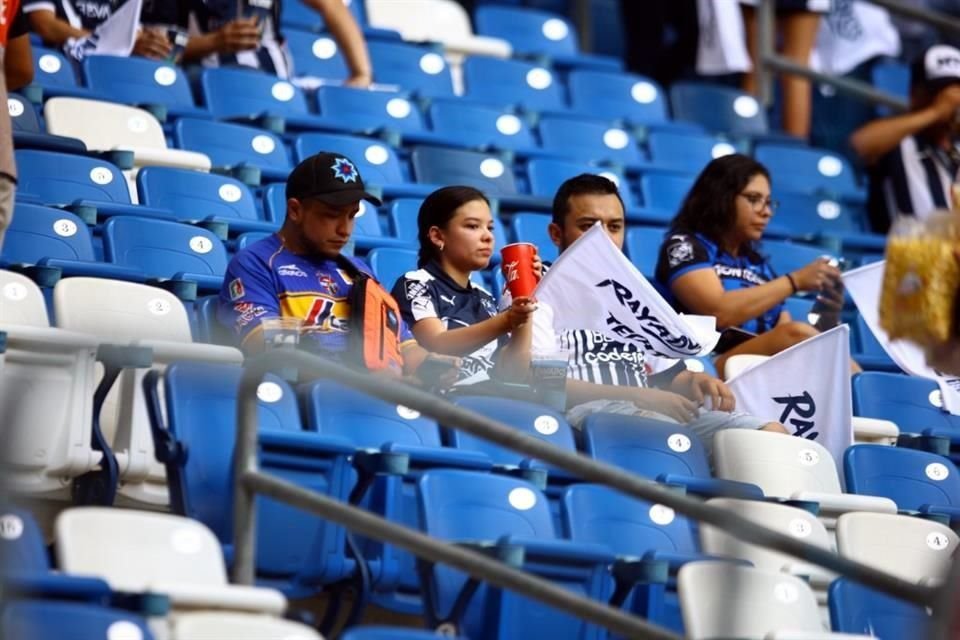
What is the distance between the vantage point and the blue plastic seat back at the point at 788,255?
7.67 m

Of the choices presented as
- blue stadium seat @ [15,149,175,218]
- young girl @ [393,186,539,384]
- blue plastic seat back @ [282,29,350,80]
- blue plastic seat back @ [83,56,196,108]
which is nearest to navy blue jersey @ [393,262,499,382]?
young girl @ [393,186,539,384]

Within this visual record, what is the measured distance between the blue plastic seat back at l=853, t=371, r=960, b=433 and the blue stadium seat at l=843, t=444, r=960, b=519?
524mm

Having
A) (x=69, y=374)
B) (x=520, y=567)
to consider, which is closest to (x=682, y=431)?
(x=520, y=567)

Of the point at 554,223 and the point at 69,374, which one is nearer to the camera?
the point at 69,374

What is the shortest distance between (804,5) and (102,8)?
135 inches

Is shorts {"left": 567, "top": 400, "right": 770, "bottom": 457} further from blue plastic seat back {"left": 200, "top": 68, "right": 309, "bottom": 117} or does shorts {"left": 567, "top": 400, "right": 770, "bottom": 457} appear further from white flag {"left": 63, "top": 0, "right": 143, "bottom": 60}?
white flag {"left": 63, "top": 0, "right": 143, "bottom": 60}

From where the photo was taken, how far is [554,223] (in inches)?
240

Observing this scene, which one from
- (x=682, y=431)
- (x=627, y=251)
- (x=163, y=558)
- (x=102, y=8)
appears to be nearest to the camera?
(x=163, y=558)

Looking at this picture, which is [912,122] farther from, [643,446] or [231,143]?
[643,446]

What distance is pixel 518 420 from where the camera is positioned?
516cm

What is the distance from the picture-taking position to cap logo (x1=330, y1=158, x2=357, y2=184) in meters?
5.45

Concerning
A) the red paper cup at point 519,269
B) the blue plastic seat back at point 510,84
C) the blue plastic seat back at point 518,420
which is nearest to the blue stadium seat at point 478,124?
the blue plastic seat back at point 510,84

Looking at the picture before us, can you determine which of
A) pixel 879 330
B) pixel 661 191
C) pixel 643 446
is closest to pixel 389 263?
pixel 643 446

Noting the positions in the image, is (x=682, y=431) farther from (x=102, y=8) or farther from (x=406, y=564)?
(x=102, y=8)
